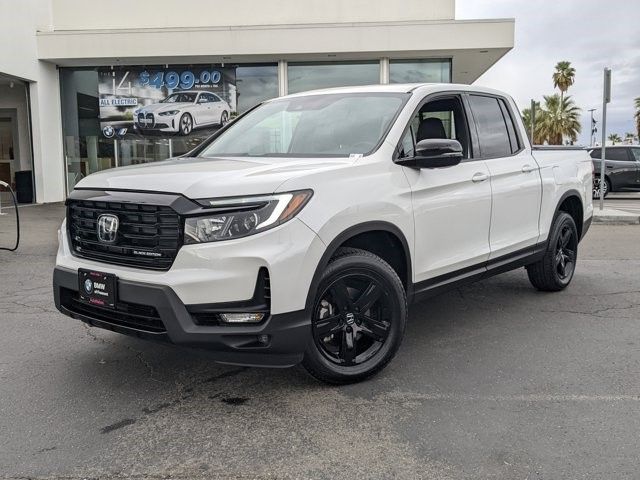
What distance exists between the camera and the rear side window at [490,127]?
500cm

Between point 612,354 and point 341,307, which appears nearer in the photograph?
point 341,307

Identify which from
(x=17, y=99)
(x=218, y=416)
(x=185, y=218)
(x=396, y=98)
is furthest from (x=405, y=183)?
(x=17, y=99)

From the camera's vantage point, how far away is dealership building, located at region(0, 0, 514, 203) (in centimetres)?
1617

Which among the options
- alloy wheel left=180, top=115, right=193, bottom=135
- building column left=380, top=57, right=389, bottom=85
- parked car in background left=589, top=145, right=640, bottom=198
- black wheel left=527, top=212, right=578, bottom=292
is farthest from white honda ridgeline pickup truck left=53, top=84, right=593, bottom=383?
parked car in background left=589, top=145, right=640, bottom=198

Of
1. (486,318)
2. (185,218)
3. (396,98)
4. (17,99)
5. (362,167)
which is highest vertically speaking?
(17,99)

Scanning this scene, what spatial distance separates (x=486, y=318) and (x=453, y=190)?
153 cm

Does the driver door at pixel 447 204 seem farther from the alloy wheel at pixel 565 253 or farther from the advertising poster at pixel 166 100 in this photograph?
the advertising poster at pixel 166 100

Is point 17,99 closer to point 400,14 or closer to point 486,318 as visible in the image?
point 400,14

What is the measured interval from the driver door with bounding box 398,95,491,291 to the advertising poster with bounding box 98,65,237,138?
44.5ft

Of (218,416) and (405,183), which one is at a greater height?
(405,183)

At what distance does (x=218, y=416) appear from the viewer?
11.0ft

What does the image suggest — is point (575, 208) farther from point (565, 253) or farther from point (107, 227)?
point (107, 227)

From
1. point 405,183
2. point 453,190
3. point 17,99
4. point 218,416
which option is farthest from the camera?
point 17,99

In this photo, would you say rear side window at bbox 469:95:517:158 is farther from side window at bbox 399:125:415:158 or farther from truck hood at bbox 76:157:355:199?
truck hood at bbox 76:157:355:199
